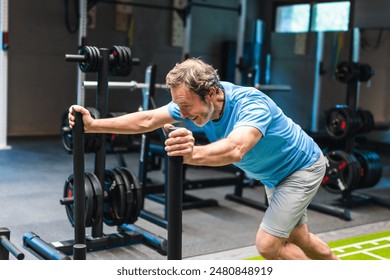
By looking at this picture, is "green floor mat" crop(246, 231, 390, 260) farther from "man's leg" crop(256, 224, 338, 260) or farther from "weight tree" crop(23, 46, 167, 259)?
"man's leg" crop(256, 224, 338, 260)

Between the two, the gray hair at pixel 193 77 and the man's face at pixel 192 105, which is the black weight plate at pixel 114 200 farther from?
the gray hair at pixel 193 77

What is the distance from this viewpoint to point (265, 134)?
243 centimetres

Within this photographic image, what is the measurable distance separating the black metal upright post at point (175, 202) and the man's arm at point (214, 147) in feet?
0.13

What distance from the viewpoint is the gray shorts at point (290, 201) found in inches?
101

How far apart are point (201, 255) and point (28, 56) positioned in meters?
5.82

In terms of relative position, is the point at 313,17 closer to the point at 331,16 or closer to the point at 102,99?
the point at 331,16

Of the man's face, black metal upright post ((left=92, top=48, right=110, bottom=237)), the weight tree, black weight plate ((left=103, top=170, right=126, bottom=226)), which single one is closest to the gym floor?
the weight tree

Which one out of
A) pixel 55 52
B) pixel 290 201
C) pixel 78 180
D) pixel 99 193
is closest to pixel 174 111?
pixel 78 180

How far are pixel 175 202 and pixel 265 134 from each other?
830 mm

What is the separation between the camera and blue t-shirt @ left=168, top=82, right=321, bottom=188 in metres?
2.31

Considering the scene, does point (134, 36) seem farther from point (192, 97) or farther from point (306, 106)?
point (192, 97)

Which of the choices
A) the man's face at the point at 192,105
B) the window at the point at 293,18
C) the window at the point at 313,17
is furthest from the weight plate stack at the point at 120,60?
→ the window at the point at 293,18

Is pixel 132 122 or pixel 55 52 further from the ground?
pixel 55 52
